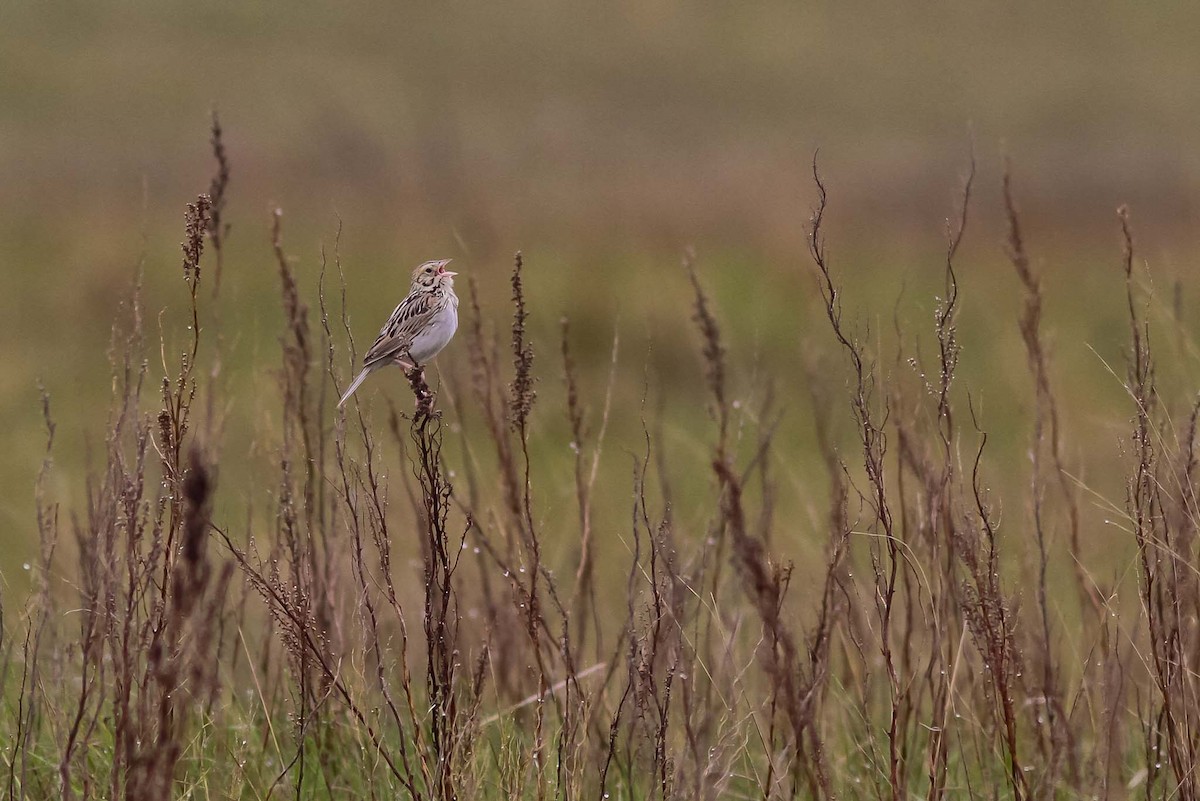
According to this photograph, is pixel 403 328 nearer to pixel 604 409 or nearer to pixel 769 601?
pixel 769 601

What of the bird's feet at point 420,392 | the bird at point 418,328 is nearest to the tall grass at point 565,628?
the bird's feet at point 420,392

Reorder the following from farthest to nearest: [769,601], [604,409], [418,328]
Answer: [604,409], [418,328], [769,601]

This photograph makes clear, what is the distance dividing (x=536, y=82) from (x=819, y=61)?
7.41m

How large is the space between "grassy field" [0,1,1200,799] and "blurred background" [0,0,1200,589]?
10 cm

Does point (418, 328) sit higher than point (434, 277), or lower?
lower

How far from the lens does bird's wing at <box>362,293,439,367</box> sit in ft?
12.2

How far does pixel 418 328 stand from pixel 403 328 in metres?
0.04

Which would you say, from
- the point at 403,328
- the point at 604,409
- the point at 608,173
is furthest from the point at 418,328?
the point at 608,173

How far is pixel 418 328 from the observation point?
12.3 ft

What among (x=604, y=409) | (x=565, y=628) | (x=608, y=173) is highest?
(x=608, y=173)

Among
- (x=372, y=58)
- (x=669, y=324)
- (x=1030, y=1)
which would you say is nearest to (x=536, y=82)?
(x=372, y=58)

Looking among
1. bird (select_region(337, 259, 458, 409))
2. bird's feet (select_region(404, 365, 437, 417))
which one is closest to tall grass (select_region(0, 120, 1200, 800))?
bird's feet (select_region(404, 365, 437, 417))

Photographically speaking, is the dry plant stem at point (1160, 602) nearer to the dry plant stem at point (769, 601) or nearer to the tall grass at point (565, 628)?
the tall grass at point (565, 628)

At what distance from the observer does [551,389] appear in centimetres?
1069
